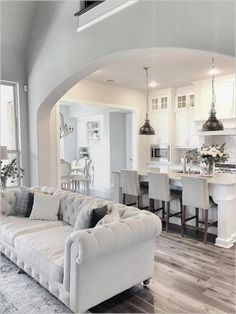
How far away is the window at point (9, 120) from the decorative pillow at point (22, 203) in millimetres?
1889

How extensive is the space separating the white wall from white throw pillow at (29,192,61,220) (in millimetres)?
1859

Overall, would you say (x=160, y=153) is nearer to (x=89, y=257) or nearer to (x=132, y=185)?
(x=132, y=185)

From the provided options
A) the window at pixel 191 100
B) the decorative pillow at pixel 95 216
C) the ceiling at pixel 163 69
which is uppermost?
the ceiling at pixel 163 69

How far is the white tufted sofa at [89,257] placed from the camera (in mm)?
2176

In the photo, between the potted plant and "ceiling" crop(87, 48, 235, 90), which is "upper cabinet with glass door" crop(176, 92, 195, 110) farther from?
the potted plant

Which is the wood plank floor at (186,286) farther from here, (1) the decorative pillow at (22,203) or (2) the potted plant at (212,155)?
(1) the decorative pillow at (22,203)

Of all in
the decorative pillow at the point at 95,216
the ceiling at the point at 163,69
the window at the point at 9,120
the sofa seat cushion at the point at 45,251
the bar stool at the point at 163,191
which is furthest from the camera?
the window at the point at 9,120

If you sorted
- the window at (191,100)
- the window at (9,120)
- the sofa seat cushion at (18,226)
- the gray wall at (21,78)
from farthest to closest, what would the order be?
the window at (191,100), the window at (9,120), the gray wall at (21,78), the sofa seat cushion at (18,226)

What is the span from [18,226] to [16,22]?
12.8ft

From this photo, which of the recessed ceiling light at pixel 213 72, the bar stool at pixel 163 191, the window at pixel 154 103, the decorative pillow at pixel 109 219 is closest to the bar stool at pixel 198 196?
the bar stool at pixel 163 191

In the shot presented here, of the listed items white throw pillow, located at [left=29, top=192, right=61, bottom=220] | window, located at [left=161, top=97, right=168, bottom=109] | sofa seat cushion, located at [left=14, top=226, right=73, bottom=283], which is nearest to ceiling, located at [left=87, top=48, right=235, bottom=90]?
window, located at [left=161, top=97, right=168, bottom=109]

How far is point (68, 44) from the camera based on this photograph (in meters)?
4.47

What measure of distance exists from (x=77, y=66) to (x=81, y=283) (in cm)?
326

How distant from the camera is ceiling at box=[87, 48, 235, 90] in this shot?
15.3 feet
